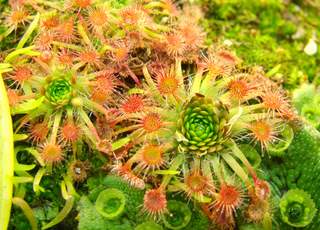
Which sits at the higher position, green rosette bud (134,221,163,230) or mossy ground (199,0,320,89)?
mossy ground (199,0,320,89)

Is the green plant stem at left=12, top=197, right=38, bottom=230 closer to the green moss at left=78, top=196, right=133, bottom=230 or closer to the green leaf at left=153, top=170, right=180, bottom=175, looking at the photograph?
the green moss at left=78, top=196, right=133, bottom=230

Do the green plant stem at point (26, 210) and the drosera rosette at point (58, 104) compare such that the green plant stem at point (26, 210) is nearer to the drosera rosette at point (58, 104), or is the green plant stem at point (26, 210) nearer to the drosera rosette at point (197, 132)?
the drosera rosette at point (58, 104)

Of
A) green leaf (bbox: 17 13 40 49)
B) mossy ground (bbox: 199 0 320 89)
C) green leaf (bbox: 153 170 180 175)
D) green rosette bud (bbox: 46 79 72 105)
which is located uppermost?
mossy ground (bbox: 199 0 320 89)

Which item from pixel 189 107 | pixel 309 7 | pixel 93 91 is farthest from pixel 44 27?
pixel 309 7

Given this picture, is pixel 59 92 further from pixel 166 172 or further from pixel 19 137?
pixel 166 172

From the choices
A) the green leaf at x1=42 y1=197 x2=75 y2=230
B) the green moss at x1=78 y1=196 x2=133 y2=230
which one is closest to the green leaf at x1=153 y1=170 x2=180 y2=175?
the green moss at x1=78 y1=196 x2=133 y2=230

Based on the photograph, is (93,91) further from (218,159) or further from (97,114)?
(218,159)
